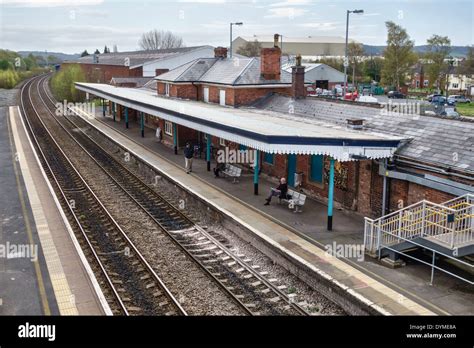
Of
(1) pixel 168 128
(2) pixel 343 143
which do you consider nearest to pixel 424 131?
(2) pixel 343 143

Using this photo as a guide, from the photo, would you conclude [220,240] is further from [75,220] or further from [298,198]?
[75,220]

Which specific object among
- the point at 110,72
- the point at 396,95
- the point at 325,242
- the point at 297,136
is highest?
the point at 110,72

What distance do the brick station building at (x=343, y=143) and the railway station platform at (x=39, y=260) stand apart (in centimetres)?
614

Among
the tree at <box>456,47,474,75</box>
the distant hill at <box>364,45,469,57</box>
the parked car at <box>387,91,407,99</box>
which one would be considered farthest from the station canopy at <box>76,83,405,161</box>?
the tree at <box>456,47,474,75</box>

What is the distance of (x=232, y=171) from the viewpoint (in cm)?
2158

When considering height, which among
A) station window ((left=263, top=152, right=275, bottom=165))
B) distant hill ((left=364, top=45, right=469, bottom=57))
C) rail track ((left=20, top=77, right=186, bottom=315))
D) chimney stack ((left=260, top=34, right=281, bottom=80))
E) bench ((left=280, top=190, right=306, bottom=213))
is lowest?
rail track ((left=20, top=77, right=186, bottom=315))

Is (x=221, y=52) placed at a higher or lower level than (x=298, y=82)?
higher

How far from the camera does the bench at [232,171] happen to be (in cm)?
2119

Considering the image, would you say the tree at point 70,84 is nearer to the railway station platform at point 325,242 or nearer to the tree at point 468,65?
the railway station platform at point 325,242

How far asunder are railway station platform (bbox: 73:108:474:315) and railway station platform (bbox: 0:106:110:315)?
194 inches

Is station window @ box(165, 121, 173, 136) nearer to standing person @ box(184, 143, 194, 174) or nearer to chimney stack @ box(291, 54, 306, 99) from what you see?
standing person @ box(184, 143, 194, 174)

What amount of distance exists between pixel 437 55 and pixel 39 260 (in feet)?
202

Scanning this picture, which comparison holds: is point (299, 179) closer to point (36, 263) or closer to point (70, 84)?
point (36, 263)

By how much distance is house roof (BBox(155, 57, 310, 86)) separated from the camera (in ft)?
86.9
